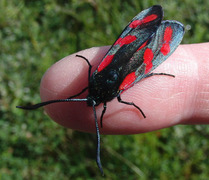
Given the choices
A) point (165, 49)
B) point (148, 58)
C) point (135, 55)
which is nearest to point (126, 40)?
point (135, 55)

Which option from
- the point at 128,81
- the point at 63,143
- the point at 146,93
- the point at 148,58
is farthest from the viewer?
the point at 63,143

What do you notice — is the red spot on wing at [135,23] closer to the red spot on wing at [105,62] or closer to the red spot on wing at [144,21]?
the red spot on wing at [144,21]

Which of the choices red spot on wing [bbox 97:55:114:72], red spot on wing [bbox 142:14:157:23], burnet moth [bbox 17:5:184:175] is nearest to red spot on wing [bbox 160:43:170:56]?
burnet moth [bbox 17:5:184:175]

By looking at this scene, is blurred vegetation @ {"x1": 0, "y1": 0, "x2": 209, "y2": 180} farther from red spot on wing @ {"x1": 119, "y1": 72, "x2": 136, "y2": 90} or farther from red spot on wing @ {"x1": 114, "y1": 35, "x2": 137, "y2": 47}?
red spot on wing @ {"x1": 114, "y1": 35, "x2": 137, "y2": 47}

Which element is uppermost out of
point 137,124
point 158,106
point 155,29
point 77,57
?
point 155,29

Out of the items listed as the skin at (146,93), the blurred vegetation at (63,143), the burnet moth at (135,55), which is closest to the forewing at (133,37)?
the burnet moth at (135,55)

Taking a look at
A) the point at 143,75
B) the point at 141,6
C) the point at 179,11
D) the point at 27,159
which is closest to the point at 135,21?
the point at 143,75

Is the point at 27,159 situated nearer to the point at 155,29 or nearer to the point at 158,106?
the point at 158,106

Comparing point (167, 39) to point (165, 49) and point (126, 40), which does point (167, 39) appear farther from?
point (126, 40)
